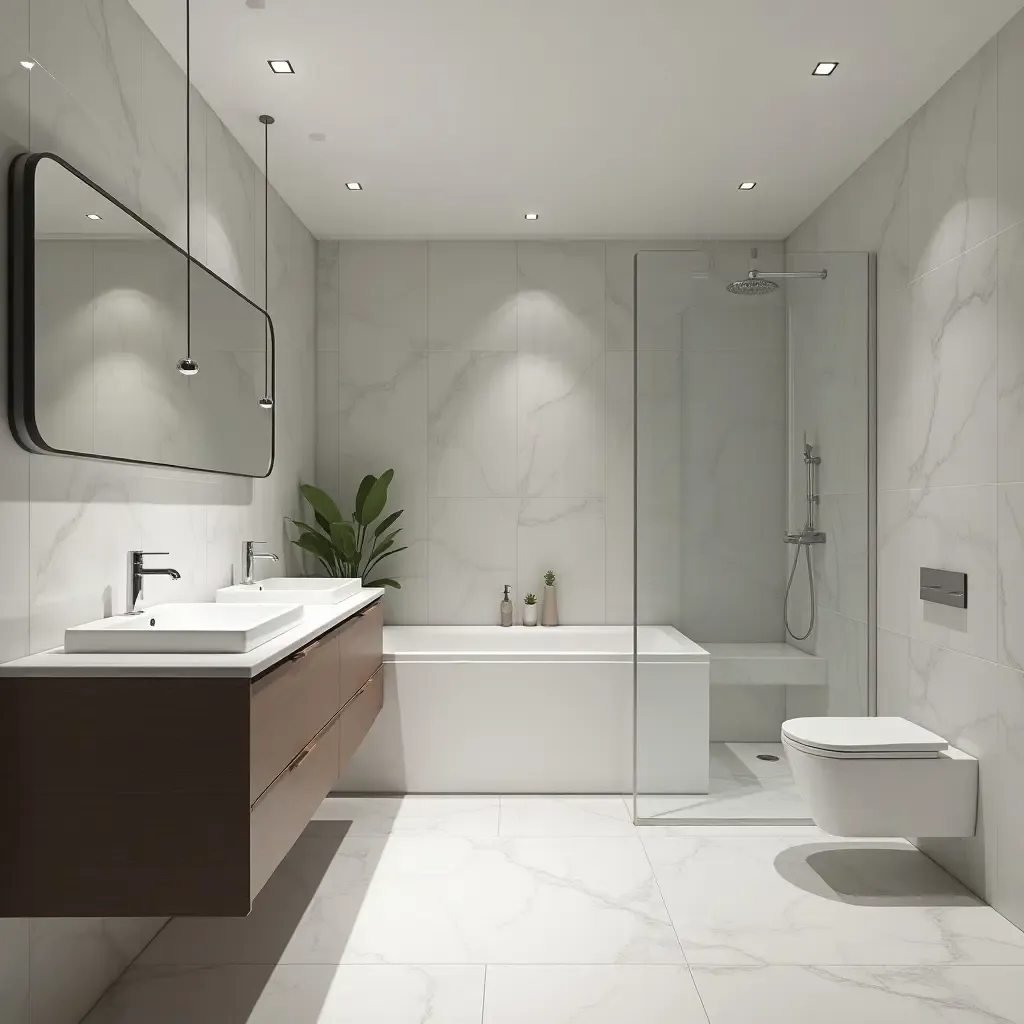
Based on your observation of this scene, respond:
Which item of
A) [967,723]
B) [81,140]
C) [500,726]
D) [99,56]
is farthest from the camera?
[500,726]

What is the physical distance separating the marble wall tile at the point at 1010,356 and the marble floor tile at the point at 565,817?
189cm

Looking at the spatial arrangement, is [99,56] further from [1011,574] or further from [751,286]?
[1011,574]

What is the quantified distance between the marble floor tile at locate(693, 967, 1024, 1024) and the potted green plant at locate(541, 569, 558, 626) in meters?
2.20

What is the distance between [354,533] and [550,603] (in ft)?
3.46

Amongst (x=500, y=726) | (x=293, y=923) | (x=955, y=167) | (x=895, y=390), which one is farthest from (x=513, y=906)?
(x=955, y=167)

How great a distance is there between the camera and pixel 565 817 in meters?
3.41

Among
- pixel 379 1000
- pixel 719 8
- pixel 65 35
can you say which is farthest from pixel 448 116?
pixel 379 1000

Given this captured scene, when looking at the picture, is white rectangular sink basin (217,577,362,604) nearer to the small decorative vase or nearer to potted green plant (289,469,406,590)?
potted green plant (289,469,406,590)

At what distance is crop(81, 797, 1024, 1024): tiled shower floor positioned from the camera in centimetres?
210

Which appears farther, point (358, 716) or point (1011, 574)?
point (358, 716)

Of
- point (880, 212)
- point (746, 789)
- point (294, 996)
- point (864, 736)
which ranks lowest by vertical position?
point (294, 996)

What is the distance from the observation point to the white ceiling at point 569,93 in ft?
7.98

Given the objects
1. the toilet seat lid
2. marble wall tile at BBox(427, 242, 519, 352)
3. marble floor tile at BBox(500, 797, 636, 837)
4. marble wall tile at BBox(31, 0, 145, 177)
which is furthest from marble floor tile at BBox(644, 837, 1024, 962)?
marble wall tile at BBox(31, 0, 145, 177)

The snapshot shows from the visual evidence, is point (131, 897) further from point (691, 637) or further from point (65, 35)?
point (691, 637)
